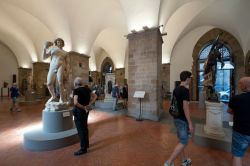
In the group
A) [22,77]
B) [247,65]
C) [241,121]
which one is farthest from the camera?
[22,77]

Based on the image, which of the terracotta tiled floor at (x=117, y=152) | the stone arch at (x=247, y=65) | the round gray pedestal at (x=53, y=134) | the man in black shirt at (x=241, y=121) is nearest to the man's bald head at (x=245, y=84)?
the man in black shirt at (x=241, y=121)

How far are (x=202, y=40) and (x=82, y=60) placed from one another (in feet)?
32.4

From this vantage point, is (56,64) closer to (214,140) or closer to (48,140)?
(48,140)

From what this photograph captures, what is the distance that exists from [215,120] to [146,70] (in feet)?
10.4

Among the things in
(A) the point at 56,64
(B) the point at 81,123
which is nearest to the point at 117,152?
(B) the point at 81,123

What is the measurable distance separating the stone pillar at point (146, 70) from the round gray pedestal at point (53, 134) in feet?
10.2

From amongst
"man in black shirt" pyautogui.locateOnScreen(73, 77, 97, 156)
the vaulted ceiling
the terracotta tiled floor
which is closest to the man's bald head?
the terracotta tiled floor

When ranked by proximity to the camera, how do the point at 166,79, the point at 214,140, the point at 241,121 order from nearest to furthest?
the point at 241,121
the point at 214,140
the point at 166,79

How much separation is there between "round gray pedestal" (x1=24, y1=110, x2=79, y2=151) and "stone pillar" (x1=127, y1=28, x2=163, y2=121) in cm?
312

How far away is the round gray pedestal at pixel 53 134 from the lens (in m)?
3.02

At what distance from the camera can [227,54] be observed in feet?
35.7

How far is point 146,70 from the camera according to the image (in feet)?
19.3

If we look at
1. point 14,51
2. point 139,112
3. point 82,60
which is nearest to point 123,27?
point 82,60

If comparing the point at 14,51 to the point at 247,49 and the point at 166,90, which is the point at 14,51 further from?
the point at 247,49
